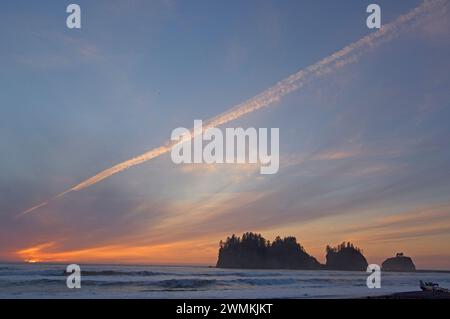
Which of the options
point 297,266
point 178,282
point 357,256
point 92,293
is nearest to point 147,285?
point 178,282

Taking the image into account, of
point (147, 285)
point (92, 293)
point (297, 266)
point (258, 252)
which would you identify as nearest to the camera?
point (92, 293)
